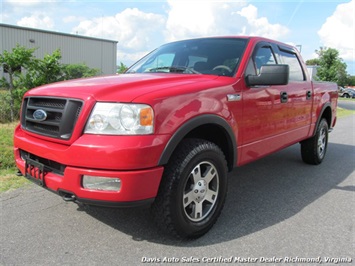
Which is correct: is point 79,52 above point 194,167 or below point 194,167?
above

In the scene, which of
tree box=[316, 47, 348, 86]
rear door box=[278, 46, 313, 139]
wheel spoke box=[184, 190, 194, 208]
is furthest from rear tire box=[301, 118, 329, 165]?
tree box=[316, 47, 348, 86]

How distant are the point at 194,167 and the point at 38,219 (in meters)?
1.67

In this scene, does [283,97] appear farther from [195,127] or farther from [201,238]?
[201,238]

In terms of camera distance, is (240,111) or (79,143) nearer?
(79,143)

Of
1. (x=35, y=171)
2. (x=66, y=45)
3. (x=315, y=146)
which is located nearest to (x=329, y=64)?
(x=66, y=45)

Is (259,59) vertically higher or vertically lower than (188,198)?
higher

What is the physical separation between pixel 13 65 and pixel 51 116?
595 cm

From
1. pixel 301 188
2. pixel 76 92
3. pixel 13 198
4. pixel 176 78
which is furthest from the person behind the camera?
pixel 301 188

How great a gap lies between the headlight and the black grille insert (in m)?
0.17

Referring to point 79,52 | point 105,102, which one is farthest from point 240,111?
point 79,52

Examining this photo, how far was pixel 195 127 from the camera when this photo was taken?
9.21 feet

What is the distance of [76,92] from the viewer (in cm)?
265

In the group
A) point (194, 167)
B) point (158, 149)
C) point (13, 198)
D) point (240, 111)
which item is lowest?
point (13, 198)

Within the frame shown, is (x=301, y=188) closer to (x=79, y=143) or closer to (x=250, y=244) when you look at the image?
(x=250, y=244)
